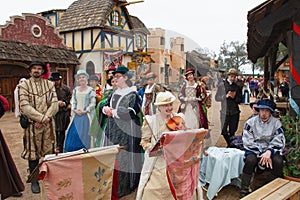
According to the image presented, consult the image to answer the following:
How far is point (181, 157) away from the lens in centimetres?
226

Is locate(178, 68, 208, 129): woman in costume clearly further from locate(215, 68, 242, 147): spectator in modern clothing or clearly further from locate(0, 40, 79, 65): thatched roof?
locate(0, 40, 79, 65): thatched roof

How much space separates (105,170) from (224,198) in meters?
1.66

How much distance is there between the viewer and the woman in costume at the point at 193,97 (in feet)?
15.8

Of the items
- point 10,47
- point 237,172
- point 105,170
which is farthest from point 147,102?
point 10,47

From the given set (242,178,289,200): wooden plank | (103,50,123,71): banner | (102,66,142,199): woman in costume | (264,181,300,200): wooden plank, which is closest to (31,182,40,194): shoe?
(102,66,142,199): woman in costume

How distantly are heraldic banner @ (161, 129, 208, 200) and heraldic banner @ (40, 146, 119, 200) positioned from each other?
0.51m

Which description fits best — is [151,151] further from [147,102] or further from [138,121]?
[147,102]

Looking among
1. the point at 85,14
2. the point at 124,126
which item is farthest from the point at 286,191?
the point at 85,14

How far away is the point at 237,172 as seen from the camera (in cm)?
338

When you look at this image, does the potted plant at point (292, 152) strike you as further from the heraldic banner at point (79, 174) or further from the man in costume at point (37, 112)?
the man in costume at point (37, 112)

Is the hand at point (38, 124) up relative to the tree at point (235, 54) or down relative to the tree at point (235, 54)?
down

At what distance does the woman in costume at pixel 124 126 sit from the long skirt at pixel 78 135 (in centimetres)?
49

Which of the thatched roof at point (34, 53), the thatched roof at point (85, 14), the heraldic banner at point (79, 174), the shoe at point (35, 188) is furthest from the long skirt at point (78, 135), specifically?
the thatched roof at point (85, 14)

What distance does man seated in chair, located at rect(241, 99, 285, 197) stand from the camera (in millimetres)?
3127
